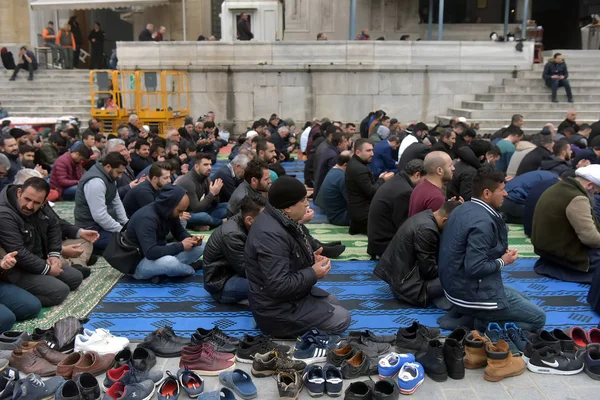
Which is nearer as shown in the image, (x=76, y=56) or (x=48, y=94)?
(x=48, y=94)

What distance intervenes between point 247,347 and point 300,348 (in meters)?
0.41

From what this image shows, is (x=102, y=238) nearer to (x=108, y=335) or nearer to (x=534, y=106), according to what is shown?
(x=108, y=335)

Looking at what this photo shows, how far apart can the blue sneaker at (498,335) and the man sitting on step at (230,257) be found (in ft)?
7.33

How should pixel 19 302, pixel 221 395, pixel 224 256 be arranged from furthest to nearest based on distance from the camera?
pixel 224 256 < pixel 19 302 < pixel 221 395

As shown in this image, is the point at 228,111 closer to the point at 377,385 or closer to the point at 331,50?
the point at 331,50

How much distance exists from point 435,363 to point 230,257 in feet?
7.28

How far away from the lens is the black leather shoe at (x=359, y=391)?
4.23 m

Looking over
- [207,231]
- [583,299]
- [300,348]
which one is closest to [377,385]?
[300,348]

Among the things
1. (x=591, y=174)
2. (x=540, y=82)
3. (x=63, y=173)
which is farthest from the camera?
(x=540, y=82)

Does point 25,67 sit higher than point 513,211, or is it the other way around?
point 25,67

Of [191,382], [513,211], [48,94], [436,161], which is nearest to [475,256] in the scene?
[436,161]

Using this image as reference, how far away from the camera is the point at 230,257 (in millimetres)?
6004

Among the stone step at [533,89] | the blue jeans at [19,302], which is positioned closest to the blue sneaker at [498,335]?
the blue jeans at [19,302]

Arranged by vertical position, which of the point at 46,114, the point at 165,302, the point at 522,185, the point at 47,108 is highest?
the point at 47,108
